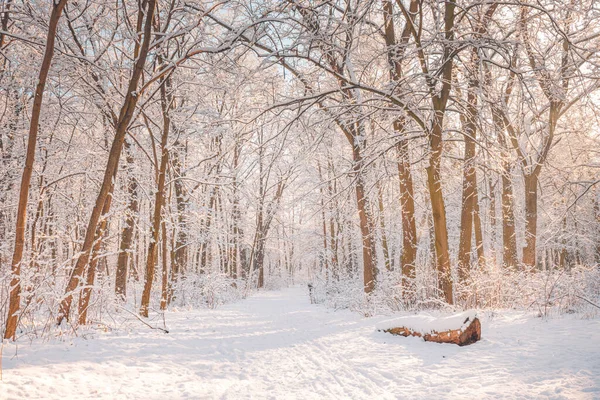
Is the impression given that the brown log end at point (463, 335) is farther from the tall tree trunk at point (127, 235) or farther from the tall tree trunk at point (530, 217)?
the tall tree trunk at point (530, 217)

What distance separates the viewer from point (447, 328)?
4902 millimetres

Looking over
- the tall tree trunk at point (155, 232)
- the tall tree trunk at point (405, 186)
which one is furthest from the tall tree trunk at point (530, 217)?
the tall tree trunk at point (155, 232)

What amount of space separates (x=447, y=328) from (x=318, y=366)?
2.04 metres

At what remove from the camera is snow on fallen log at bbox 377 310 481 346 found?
475 cm

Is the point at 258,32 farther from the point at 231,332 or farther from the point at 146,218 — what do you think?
the point at 146,218

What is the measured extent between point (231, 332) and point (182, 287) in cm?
661

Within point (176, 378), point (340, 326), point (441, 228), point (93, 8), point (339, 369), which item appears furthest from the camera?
point (93, 8)

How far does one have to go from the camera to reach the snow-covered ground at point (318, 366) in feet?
10.2

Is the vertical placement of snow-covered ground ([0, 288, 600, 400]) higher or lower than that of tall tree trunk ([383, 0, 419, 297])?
lower

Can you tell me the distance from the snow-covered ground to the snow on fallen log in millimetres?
133

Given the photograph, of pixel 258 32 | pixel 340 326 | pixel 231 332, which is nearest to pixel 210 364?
pixel 231 332

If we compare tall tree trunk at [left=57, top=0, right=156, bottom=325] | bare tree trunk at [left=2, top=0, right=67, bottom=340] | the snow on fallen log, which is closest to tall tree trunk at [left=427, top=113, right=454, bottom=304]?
the snow on fallen log

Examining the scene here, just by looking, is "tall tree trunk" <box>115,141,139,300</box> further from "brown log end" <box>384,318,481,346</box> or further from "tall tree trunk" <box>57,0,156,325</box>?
"brown log end" <box>384,318,481,346</box>

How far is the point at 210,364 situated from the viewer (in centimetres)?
438
